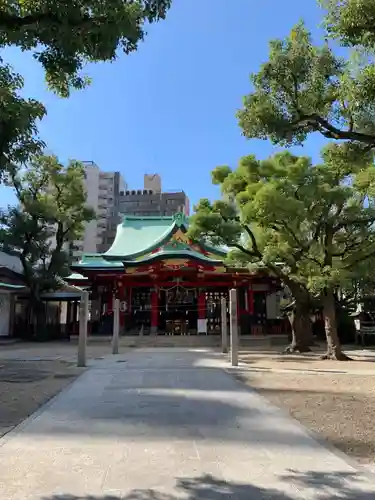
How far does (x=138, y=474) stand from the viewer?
429 cm

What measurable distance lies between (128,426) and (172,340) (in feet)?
61.6

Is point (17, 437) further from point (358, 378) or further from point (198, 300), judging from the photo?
point (198, 300)

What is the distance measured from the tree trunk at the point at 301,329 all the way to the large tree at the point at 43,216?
14828 mm

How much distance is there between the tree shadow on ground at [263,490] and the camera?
376cm

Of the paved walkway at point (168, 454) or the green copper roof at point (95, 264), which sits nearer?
the paved walkway at point (168, 454)

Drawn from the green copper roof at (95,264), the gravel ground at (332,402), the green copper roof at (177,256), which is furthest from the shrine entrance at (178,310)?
the gravel ground at (332,402)

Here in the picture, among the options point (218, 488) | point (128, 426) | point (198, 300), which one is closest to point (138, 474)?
point (218, 488)

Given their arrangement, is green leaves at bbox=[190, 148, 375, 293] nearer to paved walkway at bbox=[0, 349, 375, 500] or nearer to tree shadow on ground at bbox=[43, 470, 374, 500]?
paved walkway at bbox=[0, 349, 375, 500]

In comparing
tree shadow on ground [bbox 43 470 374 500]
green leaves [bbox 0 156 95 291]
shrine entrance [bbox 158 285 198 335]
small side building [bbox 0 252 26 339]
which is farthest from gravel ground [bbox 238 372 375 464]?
small side building [bbox 0 252 26 339]

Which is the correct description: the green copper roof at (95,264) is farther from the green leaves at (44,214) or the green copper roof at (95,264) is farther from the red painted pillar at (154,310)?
the red painted pillar at (154,310)

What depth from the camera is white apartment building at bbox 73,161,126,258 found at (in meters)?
70.8

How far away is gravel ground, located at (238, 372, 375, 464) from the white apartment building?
191 ft

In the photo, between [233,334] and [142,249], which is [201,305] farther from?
[233,334]

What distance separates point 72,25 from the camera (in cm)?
459
